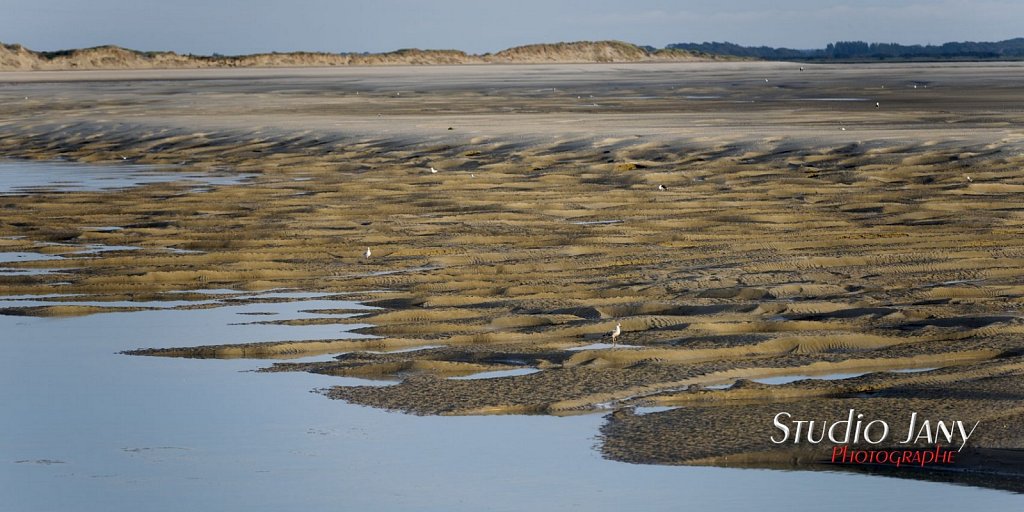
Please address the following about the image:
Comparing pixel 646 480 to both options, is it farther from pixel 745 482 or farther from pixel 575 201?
pixel 575 201

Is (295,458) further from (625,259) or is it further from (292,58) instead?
(292,58)

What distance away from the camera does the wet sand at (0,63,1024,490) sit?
19.0 ft

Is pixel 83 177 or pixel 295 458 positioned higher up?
pixel 295 458

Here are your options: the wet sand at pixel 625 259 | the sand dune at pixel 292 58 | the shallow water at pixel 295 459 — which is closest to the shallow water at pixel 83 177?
the wet sand at pixel 625 259

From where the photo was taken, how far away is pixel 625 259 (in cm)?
903

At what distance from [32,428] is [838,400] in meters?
2.82

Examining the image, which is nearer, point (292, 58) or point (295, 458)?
point (295, 458)

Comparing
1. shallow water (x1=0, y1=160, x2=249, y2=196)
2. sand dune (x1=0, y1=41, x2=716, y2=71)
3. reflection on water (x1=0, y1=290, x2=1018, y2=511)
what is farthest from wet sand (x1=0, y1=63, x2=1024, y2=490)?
sand dune (x1=0, y1=41, x2=716, y2=71)

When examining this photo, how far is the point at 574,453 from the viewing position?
200 inches

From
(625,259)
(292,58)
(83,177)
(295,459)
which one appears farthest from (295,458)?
(292,58)

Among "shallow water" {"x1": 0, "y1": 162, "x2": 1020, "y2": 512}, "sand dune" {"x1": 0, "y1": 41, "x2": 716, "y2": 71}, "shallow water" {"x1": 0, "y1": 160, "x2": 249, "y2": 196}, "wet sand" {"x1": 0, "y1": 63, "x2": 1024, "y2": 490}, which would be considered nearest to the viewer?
"shallow water" {"x1": 0, "y1": 162, "x2": 1020, "y2": 512}

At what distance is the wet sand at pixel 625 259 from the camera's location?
578cm

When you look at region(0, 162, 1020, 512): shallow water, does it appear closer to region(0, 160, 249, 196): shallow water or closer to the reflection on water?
the reflection on water

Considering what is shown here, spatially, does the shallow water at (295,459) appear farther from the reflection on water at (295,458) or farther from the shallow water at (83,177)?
the shallow water at (83,177)
